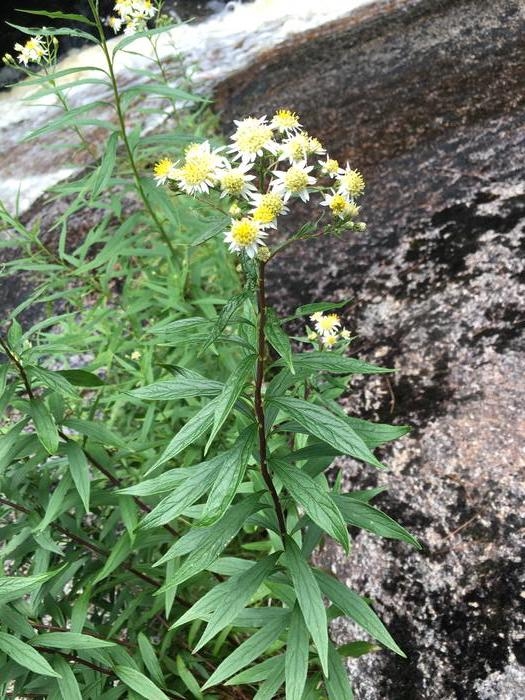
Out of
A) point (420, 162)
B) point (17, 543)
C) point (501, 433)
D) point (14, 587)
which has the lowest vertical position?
point (501, 433)

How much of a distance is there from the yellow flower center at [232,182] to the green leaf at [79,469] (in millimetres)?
850

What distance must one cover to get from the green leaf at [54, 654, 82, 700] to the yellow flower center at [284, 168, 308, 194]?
1.24 metres

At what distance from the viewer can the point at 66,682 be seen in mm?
1406

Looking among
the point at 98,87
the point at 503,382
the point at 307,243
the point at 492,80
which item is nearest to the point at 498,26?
the point at 492,80

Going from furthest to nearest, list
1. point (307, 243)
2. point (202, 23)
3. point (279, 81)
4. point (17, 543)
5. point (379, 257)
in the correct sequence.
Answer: point (202, 23) → point (279, 81) → point (307, 243) → point (379, 257) → point (17, 543)

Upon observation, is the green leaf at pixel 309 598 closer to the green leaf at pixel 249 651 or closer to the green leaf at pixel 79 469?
the green leaf at pixel 249 651

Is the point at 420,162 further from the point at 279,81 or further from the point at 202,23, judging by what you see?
the point at 202,23

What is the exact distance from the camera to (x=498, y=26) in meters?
4.30

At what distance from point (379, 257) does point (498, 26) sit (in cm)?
250

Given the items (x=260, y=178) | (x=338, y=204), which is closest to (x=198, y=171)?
(x=260, y=178)

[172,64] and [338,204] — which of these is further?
[172,64]

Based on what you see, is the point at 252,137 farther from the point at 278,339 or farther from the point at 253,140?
the point at 278,339

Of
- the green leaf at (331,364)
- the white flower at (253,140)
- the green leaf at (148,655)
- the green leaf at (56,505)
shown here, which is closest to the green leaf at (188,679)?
the green leaf at (148,655)

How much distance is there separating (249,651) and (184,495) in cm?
52
